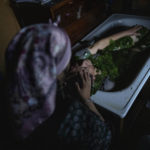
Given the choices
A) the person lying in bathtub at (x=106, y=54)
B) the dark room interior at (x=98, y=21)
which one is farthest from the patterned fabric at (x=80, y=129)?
the person lying in bathtub at (x=106, y=54)

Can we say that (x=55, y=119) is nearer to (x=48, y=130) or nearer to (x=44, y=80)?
(x=48, y=130)

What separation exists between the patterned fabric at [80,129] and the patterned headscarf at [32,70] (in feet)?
0.58

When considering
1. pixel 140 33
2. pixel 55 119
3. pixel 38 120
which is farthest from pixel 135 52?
pixel 38 120

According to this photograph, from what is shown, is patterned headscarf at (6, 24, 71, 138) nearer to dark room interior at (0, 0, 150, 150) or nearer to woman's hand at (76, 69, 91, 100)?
woman's hand at (76, 69, 91, 100)

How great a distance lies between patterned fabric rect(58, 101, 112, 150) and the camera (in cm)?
66

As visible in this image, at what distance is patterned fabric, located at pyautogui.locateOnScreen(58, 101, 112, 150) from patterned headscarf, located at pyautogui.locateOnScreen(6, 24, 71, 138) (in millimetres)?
178

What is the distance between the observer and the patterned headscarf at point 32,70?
0.47 m

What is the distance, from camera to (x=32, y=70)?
47 centimetres

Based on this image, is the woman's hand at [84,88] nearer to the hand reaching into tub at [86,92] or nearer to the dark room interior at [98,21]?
the hand reaching into tub at [86,92]

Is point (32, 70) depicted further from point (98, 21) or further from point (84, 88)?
point (98, 21)

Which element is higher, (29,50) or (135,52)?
(29,50)

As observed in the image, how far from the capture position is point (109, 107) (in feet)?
3.14

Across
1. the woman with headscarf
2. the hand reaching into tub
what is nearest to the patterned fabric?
the woman with headscarf

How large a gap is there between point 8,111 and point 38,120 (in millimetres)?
115
